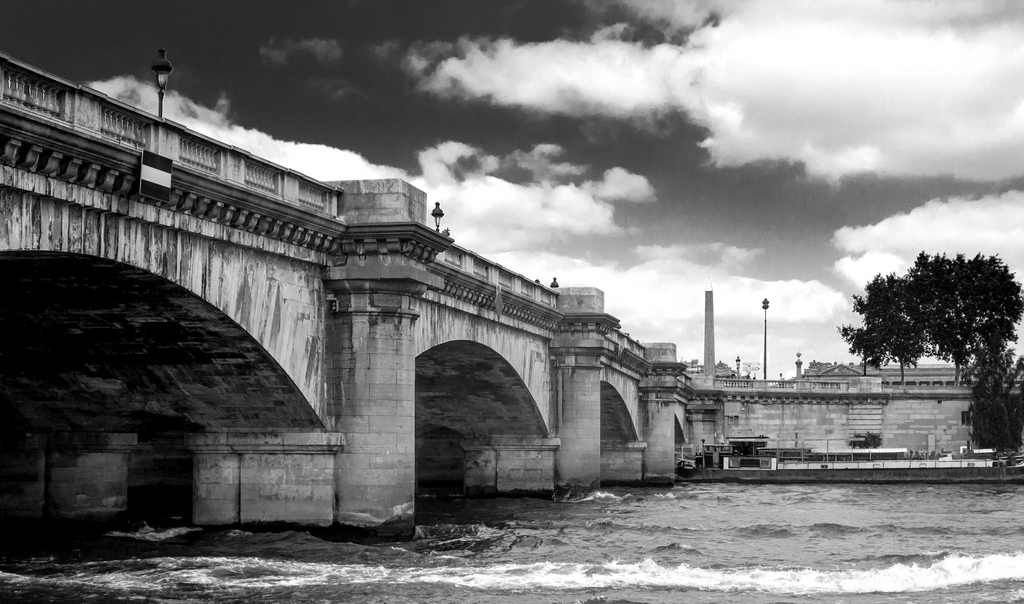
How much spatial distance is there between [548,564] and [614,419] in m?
41.4

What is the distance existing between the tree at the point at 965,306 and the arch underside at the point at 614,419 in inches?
1936

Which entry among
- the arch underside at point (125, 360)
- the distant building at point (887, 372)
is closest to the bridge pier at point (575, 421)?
the arch underside at point (125, 360)

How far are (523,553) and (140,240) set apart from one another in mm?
13104

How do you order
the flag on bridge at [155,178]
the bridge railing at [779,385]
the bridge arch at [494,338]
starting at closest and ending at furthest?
1. the flag on bridge at [155,178]
2. the bridge arch at [494,338]
3. the bridge railing at [779,385]

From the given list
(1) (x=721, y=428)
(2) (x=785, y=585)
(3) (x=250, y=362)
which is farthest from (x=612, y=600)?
(1) (x=721, y=428)

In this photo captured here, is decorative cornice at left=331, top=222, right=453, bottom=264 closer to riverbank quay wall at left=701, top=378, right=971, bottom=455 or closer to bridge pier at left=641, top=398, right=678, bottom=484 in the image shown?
bridge pier at left=641, top=398, right=678, bottom=484

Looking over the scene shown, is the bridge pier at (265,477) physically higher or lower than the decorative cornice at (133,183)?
lower

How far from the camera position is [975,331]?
111m

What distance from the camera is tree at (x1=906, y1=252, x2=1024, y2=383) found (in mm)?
110625

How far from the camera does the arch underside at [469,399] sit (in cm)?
4388

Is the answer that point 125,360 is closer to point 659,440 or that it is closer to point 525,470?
point 525,470

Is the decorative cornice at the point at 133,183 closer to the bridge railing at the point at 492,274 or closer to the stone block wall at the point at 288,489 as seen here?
the stone block wall at the point at 288,489

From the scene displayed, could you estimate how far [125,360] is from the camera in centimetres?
2831

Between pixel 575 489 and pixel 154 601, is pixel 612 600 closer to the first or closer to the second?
pixel 154 601
